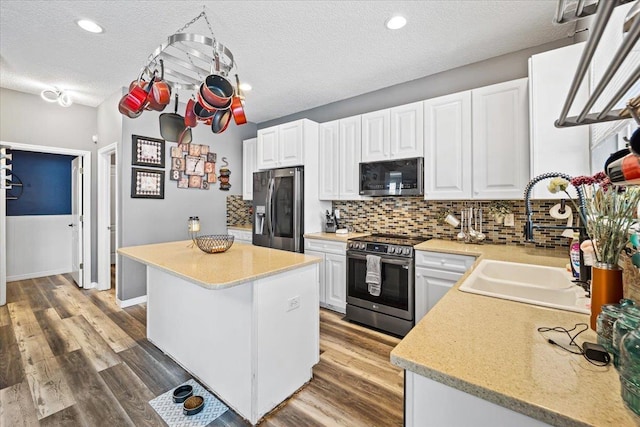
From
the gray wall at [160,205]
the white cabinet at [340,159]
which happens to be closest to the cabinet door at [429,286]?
the white cabinet at [340,159]

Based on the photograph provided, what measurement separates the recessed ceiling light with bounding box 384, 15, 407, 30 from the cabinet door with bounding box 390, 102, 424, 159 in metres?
0.82

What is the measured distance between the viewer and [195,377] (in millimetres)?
2094

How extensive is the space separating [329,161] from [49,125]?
Answer: 3.84m

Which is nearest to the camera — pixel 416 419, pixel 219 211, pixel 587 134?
pixel 416 419

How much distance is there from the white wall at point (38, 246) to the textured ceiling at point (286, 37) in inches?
98.1

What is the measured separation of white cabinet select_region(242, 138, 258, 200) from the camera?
461 centimetres

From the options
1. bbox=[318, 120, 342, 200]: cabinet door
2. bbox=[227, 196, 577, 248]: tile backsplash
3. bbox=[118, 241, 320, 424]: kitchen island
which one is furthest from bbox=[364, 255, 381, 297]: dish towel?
bbox=[318, 120, 342, 200]: cabinet door

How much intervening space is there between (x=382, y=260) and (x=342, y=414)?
1.38 metres

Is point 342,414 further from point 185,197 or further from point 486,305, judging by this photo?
point 185,197

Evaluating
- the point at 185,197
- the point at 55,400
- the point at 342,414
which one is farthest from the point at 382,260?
the point at 185,197

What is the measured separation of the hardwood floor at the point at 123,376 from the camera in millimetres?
1711

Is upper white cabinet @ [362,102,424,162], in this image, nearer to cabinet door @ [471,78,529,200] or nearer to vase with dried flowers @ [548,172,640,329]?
cabinet door @ [471,78,529,200]

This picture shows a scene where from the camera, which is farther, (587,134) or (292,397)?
(587,134)

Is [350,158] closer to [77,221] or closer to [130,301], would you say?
[130,301]
